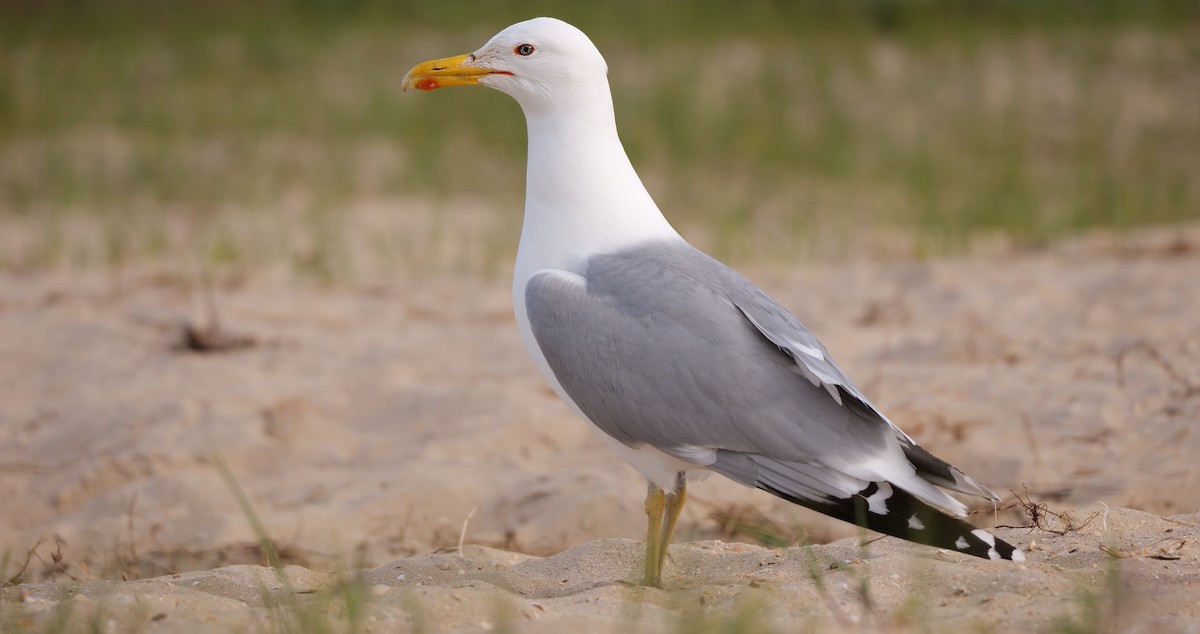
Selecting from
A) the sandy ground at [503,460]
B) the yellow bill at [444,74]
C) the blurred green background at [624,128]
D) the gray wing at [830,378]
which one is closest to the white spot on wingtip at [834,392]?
Result: the gray wing at [830,378]

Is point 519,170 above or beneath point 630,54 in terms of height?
Answer: beneath

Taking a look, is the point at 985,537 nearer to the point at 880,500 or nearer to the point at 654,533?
the point at 880,500

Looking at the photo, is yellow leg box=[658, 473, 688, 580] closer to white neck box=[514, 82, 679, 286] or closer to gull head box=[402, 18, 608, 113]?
white neck box=[514, 82, 679, 286]

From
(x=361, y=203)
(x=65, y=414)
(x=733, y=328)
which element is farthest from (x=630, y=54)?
(x=733, y=328)

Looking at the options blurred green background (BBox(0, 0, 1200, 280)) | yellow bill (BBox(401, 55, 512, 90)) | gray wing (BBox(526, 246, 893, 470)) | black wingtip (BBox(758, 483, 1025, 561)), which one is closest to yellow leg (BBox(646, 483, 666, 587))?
gray wing (BBox(526, 246, 893, 470))

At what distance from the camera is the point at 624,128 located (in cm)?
1116

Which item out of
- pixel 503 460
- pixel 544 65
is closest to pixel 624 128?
pixel 503 460

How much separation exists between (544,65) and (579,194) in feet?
1.17

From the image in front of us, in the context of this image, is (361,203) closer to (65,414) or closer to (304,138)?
(304,138)

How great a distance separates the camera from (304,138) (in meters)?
11.0

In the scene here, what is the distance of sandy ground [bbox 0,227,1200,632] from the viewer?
2.56 metres

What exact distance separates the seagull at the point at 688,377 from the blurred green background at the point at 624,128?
4037 millimetres

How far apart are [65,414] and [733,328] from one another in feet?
9.47

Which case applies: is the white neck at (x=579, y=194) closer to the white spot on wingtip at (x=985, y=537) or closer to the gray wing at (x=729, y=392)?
the gray wing at (x=729, y=392)
